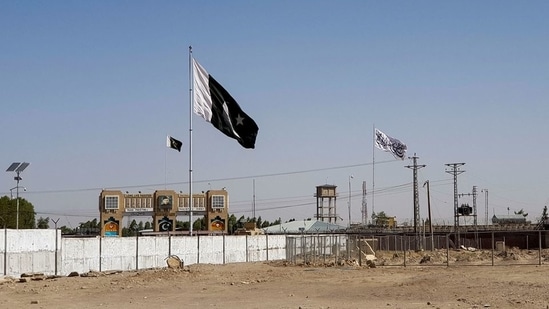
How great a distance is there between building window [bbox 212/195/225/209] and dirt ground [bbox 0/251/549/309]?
43247 millimetres

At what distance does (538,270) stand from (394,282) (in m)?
10.8

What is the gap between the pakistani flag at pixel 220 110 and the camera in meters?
41.1

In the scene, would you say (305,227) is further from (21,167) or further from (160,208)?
(21,167)

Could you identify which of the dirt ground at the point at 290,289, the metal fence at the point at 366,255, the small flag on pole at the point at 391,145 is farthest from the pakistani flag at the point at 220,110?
the small flag on pole at the point at 391,145

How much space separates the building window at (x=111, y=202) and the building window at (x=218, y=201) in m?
10.2

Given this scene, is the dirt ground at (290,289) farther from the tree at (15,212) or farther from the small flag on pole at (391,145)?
the tree at (15,212)

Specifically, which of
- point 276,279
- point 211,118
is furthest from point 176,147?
point 276,279

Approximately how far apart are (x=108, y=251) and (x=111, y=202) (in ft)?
145

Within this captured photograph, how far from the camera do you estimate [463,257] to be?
62.8 metres

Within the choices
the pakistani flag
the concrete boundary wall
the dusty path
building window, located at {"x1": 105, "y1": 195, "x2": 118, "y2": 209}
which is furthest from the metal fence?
building window, located at {"x1": 105, "y1": 195, "x2": 118, "y2": 209}

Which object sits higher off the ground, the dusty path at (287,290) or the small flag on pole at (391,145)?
the small flag on pole at (391,145)

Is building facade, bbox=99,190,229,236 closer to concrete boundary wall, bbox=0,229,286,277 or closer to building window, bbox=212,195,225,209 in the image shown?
building window, bbox=212,195,225,209

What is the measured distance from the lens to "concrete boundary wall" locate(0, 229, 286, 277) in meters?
39.4

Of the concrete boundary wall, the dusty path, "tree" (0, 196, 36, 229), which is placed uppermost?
"tree" (0, 196, 36, 229)
